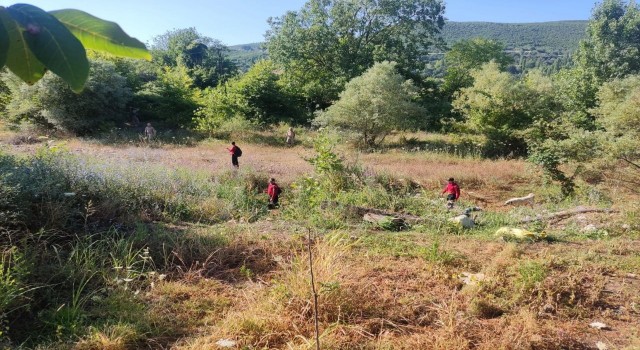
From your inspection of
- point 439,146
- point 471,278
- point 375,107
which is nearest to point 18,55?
point 471,278

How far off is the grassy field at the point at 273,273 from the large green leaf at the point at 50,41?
2568 millimetres

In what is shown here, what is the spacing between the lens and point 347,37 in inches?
1067

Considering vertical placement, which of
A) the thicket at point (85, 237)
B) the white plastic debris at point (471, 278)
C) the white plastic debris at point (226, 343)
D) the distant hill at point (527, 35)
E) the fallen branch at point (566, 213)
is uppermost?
the distant hill at point (527, 35)

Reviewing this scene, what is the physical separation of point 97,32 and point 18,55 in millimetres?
124

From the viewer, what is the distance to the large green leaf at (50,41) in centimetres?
60

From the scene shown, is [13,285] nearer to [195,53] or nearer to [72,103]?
[72,103]

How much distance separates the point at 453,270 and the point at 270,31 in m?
27.0

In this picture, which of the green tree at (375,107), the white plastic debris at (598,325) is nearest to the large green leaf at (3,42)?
the white plastic debris at (598,325)

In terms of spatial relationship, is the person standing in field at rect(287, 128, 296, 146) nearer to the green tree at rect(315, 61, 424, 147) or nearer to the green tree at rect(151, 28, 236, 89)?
the green tree at rect(315, 61, 424, 147)

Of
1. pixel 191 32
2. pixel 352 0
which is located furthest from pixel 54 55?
pixel 191 32

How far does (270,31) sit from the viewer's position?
28.5 m

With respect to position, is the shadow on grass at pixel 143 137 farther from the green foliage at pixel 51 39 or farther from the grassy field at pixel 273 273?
the green foliage at pixel 51 39

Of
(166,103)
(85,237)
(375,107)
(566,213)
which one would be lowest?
(566,213)

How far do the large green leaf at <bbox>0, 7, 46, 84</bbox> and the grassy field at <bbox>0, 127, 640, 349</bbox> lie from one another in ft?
8.28
